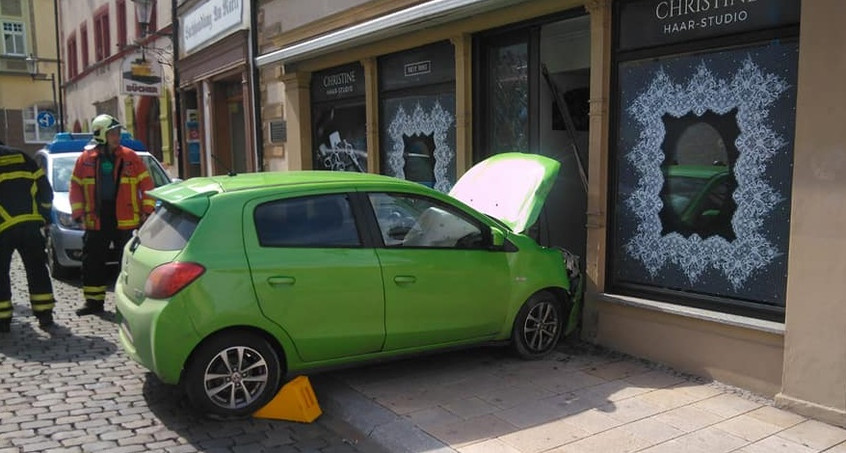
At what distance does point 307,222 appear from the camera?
4.67 meters

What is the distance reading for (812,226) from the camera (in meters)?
4.41

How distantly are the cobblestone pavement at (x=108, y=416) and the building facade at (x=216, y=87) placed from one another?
714 cm

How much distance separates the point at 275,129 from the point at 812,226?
911 cm

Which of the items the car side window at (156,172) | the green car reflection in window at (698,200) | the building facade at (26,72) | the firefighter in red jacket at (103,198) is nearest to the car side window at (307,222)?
the green car reflection in window at (698,200)

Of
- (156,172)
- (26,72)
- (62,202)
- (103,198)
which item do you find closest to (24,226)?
(103,198)

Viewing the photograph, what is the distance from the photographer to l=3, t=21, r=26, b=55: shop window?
1462 inches

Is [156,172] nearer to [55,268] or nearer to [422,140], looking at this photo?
[55,268]

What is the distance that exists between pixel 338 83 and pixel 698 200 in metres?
6.15

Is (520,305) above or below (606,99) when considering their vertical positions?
below

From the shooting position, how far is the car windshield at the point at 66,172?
9.40m

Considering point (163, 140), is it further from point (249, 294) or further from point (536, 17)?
point (249, 294)

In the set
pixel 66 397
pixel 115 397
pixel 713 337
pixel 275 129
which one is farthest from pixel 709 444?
pixel 275 129

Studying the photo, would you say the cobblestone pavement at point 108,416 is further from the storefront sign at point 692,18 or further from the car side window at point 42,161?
the car side window at point 42,161

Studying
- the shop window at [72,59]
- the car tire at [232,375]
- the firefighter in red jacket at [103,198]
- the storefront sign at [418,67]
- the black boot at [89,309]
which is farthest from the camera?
the shop window at [72,59]
